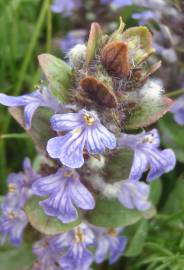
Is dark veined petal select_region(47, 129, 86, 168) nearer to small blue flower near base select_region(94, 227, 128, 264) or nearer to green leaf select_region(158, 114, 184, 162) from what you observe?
small blue flower near base select_region(94, 227, 128, 264)

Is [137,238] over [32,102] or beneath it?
beneath

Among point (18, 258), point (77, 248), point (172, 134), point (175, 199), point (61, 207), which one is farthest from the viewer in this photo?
point (172, 134)

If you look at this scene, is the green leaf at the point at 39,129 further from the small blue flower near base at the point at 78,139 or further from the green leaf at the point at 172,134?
the green leaf at the point at 172,134

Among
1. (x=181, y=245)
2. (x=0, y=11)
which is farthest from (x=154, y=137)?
(x=0, y=11)

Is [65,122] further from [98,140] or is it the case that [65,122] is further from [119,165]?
[119,165]

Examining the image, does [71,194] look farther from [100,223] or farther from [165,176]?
[165,176]

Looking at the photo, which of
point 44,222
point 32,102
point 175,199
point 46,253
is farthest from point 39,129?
point 175,199

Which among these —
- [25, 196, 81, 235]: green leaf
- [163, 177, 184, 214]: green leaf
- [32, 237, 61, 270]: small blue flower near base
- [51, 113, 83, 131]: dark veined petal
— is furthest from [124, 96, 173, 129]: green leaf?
[163, 177, 184, 214]: green leaf
